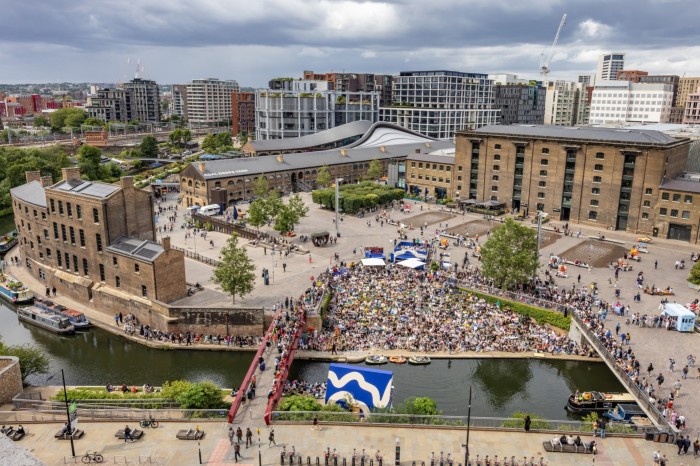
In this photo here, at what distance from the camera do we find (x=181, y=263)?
53062 mm

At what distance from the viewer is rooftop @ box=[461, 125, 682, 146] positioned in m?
78.4

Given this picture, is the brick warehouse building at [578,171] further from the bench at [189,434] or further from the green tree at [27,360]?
the green tree at [27,360]

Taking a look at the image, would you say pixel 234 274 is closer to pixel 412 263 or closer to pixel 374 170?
pixel 412 263

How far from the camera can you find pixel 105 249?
5453 cm

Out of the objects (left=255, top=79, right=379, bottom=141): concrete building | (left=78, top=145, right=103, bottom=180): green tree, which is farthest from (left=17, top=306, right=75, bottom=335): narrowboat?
(left=255, top=79, right=379, bottom=141): concrete building

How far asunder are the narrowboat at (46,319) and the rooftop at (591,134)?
6948 centimetres

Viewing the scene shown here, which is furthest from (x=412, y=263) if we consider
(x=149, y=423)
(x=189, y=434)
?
(x=149, y=423)

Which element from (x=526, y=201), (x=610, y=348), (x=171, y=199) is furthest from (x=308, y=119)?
(x=610, y=348)

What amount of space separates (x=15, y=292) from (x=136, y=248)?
1793 cm

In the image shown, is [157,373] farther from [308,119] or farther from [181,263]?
[308,119]

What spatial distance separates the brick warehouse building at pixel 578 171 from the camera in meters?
76.9

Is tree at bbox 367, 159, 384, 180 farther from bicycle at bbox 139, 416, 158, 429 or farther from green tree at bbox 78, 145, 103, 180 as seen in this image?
bicycle at bbox 139, 416, 158, 429

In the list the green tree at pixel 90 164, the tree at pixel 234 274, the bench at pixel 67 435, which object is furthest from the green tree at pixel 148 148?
the bench at pixel 67 435

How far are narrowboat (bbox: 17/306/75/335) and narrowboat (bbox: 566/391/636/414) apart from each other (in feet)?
151
